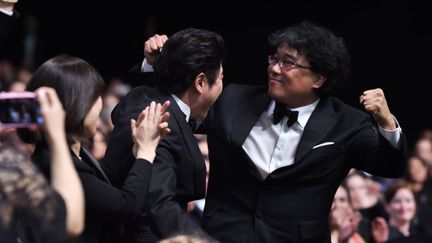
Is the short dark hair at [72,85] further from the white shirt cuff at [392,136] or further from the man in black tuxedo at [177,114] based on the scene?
the white shirt cuff at [392,136]

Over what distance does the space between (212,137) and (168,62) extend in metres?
0.41

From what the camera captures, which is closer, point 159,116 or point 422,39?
point 159,116

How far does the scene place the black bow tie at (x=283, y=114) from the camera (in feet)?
12.7

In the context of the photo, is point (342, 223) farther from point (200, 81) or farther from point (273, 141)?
point (200, 81)

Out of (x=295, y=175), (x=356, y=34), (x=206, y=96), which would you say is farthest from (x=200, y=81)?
(x=356, y=34)

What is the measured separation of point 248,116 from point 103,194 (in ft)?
3.07

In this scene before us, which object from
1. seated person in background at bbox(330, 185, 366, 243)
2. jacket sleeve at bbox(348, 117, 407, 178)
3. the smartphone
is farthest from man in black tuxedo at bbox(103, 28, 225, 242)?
seated person in background at bbox(330, 185, 366, 243)

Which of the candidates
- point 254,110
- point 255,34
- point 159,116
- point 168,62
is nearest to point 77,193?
point 159,116

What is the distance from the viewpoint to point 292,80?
3.88 m

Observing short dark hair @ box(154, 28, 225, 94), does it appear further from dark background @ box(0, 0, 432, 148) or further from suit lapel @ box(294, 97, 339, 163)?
dark background @ box(0, 0, 432, 148)

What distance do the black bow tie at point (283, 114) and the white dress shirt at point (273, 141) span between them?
2 centimetres

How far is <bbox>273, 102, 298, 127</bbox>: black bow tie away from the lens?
387cm

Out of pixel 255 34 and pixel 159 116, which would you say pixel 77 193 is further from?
pixel 255 34

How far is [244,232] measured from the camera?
3.87m
